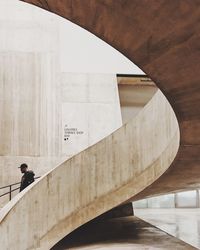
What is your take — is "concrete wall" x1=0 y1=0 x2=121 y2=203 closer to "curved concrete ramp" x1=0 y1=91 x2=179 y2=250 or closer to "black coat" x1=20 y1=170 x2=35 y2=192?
"black coat" x1=20 y1=170 x2=35 y2=192

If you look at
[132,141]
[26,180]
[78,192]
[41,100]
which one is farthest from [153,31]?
[41,100]

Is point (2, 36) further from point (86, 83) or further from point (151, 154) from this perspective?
point (151, 154)

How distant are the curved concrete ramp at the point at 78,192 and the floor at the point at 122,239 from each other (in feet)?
2.38

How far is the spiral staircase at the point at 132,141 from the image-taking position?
88.1 inches

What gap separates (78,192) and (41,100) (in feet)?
19.6

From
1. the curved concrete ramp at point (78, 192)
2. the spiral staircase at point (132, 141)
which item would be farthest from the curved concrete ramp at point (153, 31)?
the curved concrete ramp at point (78, 192)

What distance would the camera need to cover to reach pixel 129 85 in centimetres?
1461

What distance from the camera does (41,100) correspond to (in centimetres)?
1259

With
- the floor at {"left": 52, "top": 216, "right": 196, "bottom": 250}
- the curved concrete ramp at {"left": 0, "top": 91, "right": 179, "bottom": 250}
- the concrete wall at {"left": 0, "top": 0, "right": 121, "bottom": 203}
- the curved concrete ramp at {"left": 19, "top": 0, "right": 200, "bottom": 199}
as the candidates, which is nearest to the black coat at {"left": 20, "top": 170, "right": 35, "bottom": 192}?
the curved concrete ramp at {"left": 0, "top": 91, "right": 179, "bottom": 250}

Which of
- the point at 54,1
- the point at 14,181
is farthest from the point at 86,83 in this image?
the point at 54,1

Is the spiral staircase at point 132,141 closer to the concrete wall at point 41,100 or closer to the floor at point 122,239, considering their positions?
the floor at point 122,239

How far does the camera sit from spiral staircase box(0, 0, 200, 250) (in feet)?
7.34

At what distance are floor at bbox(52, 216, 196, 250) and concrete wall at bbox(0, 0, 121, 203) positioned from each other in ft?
10.3

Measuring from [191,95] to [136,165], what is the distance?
3714mm
